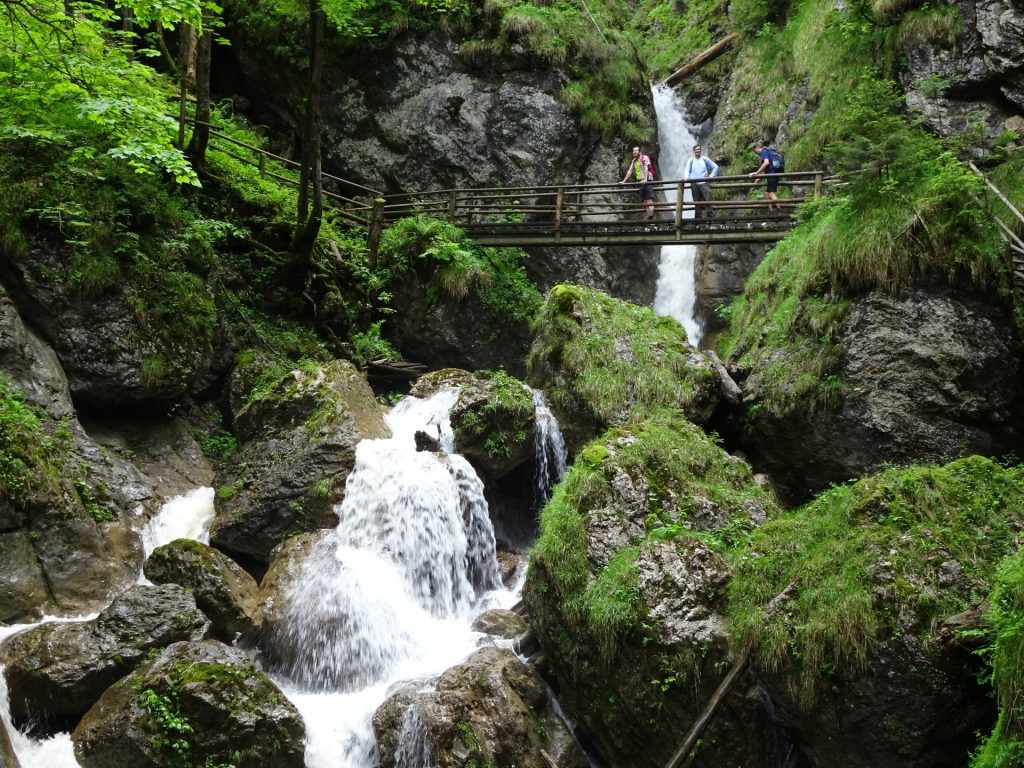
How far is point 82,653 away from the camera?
711cm

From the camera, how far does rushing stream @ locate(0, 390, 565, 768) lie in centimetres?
762

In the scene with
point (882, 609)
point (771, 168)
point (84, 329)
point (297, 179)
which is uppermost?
point (771, 168)

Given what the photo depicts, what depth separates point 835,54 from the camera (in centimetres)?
1642

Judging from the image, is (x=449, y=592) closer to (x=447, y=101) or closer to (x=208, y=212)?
(x=208, y=212)

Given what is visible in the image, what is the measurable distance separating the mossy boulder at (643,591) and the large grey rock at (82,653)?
346cm

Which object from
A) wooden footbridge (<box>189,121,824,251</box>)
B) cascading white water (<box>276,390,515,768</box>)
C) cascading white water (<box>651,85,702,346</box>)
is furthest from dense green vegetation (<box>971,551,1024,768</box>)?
cascading white water (<box>651,85,702,346</box>)

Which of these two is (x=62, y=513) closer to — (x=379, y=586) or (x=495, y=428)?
(x=379, y=586)

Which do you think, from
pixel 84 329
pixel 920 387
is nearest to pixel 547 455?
pixel 920 387

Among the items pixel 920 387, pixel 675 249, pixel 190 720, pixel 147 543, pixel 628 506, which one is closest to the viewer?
pixel 190 720

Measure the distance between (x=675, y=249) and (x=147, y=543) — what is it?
13.7 m

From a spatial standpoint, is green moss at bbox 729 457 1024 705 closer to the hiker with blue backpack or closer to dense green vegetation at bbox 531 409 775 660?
dense green vegetation at bbox 531 409 775 660

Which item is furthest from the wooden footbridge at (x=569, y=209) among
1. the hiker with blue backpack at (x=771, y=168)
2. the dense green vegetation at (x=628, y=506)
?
the dense green vegetation at (x=628, y=506)

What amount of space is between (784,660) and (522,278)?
12.2 m

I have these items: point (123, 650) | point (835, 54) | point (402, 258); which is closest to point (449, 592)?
point (123, 650)
